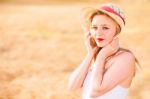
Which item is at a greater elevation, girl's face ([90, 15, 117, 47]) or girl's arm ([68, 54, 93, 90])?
girl's face ([90, 15, 117, 47])

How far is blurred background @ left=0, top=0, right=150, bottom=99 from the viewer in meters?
4.44

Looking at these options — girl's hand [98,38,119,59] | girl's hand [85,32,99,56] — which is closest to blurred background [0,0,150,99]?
girl's hand [85,32,99,56]

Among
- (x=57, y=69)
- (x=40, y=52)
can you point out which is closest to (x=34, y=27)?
(x=40, y=52)

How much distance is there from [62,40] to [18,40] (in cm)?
66

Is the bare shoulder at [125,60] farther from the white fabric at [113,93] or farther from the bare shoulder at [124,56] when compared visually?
the white fabric at [113,93]

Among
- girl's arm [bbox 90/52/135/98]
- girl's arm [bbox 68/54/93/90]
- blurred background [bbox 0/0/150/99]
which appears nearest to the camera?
girl's arm [bbox 90/52/135/98]

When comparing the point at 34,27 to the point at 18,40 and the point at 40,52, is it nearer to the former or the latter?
the point at 18,40

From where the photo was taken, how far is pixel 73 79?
2.46m

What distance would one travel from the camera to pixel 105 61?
2.37m

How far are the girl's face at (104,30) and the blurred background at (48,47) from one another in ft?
4.56

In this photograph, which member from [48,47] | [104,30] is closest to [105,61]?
[104,30]

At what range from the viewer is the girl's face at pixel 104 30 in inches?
93.4

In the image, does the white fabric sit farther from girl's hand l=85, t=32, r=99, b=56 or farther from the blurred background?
the blurred background

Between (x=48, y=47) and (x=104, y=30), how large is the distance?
13.5 feet
